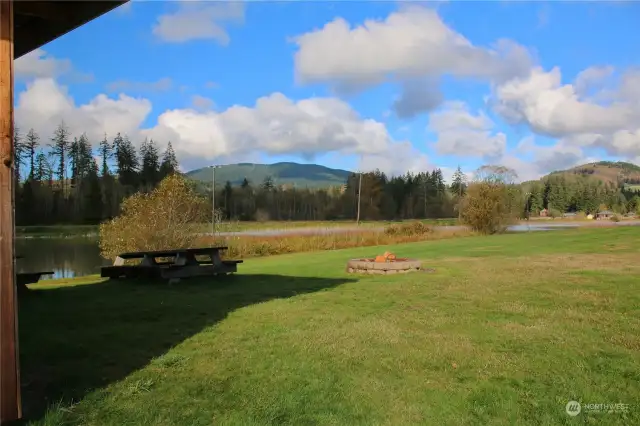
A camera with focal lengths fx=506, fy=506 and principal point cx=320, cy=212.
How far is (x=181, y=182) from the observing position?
24.0 m

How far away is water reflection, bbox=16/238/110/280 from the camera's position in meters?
24.6

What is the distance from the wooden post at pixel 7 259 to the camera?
3211 millimetres

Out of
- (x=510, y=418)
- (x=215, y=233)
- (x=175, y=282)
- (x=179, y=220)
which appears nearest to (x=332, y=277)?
(x=175, y=282)

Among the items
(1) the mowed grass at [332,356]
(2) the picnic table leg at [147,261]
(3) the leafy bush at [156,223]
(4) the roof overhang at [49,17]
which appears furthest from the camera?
(3) the leafy bush at [156,223]

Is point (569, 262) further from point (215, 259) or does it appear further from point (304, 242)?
point (304, 242)

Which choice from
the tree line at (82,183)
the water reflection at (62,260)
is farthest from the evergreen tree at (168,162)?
the water reflection at (62,260)

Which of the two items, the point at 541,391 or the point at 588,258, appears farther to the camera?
the point at 588,258

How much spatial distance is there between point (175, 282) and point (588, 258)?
35.9 feet

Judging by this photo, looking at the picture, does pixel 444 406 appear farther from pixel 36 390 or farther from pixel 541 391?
pixel 36 390

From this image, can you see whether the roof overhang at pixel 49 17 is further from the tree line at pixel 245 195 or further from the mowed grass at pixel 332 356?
the tree line at pixel 245 195

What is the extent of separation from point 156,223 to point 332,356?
1901 cm

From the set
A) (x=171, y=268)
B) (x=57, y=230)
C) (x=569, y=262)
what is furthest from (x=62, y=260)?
(x=57, y=230)

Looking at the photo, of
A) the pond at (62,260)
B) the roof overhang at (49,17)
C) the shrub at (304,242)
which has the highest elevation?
the roof overhang at (49,17)

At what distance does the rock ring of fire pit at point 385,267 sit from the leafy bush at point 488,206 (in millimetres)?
24238
